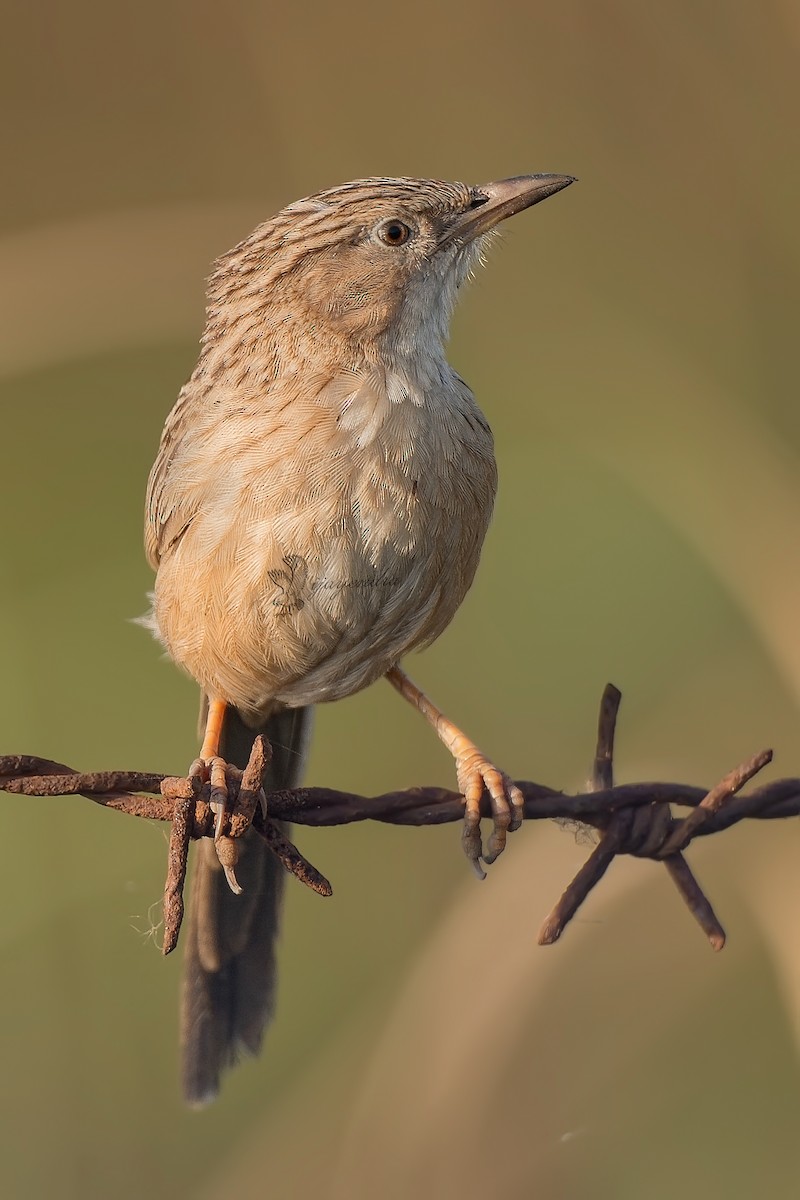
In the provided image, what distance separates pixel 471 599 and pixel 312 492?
2.85 meters

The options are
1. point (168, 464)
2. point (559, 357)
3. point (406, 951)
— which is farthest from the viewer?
point (559, 357)

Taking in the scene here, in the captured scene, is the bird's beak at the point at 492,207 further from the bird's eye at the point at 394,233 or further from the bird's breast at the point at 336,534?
the bird's breast at the point at 336,534

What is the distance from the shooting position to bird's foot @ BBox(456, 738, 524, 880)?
412 centimetres

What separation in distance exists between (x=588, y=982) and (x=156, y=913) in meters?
1.73

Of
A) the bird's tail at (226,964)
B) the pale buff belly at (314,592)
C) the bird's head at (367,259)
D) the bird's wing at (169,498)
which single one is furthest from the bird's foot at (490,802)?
the bird's head at (367,259)

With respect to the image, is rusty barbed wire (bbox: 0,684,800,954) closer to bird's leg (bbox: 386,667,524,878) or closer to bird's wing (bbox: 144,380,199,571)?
bird's leg (bbox: 386,667,524,878)

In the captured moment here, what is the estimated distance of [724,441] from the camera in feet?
19.7

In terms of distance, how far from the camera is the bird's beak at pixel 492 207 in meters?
4.44

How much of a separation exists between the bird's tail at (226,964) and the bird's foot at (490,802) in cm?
72

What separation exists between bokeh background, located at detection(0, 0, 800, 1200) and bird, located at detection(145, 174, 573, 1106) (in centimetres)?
93

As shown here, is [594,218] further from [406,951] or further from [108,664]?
[406,951]

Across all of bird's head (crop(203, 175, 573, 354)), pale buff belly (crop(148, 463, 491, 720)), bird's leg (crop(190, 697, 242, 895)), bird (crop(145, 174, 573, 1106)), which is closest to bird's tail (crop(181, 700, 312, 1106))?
bird (crop(145, 174, 573, 1106))

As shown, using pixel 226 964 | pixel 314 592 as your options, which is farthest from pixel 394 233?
pixel 226 964

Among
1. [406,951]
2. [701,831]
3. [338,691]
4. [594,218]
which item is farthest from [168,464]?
[594,218]
